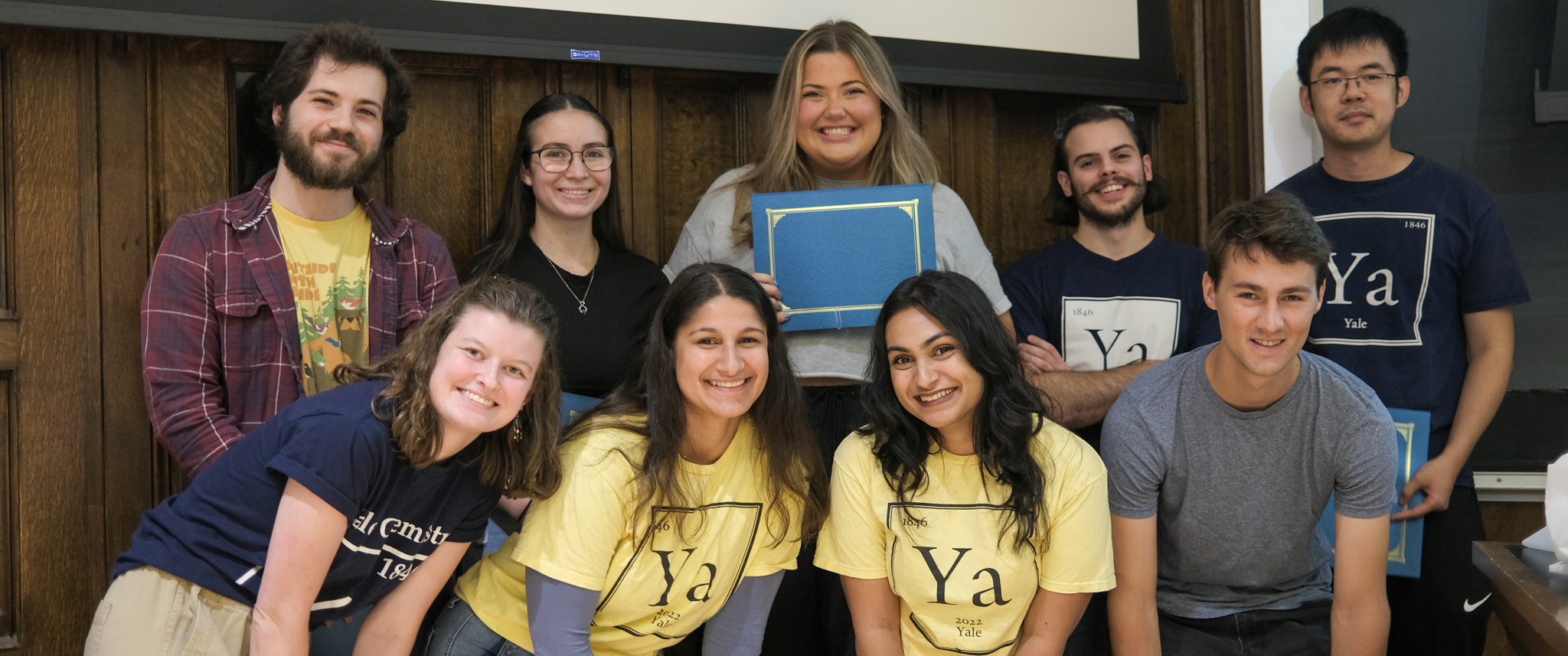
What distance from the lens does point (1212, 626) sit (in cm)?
208

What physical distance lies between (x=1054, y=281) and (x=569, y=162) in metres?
1.14

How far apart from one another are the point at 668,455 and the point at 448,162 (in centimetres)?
102

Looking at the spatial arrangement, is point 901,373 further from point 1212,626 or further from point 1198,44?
point 1198,44

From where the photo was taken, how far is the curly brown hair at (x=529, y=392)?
172 cm

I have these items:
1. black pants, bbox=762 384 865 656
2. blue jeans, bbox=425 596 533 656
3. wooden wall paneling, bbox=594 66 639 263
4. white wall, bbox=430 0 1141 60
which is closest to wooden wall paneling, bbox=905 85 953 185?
white wall, bbox=430 0 1141 60

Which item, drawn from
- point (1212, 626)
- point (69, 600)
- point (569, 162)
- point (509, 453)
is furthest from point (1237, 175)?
point (69, 600)

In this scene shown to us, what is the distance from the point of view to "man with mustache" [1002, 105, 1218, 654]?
238 centimetres

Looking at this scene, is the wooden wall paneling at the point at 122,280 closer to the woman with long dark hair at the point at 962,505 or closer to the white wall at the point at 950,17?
the white wall at the point at 950,17

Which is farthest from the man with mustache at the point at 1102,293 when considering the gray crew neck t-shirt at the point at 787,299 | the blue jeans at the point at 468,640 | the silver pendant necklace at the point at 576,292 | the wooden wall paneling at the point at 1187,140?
the blue jeans at the point at 468,640

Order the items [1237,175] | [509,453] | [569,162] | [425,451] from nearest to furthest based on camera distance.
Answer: [425,451] < [509,453] < [569,162] < [1237,175]

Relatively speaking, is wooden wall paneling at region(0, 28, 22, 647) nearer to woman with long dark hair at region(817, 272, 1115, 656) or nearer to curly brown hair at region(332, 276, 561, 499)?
curly brown hair at region(332, 276, 561, 499)

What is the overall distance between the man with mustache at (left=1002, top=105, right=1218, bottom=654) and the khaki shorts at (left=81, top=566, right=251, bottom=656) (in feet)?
5.27

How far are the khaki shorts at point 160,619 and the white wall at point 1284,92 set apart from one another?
9.08 ft

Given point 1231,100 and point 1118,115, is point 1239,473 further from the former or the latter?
point 1231,100
